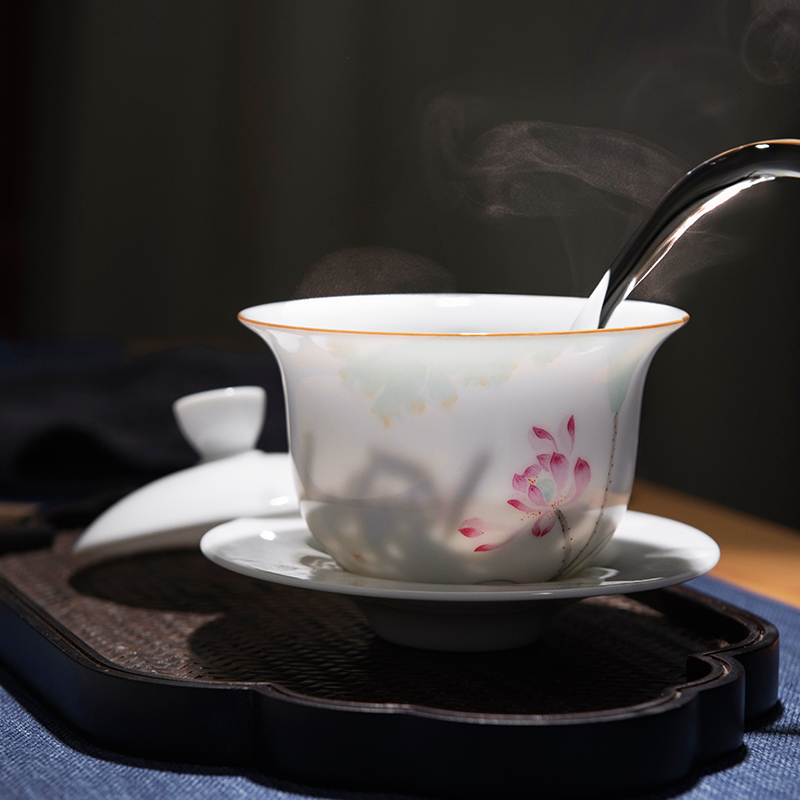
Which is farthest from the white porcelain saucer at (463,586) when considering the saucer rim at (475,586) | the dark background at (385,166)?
the dark background at (385,166)

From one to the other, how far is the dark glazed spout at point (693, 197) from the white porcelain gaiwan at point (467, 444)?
3 cm

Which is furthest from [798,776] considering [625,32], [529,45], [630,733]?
[529,45]

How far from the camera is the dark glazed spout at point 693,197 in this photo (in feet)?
1.15

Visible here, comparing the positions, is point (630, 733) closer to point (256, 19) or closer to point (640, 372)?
point (640, 372)

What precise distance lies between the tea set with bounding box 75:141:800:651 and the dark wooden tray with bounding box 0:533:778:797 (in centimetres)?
3

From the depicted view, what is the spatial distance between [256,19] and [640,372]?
69.5 inches

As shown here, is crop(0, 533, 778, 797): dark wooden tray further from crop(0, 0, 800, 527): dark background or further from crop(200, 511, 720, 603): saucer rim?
crop(0, 0, 800, 527): dark background

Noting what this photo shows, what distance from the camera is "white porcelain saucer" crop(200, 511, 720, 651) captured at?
0.35m

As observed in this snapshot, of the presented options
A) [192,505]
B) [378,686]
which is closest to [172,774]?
[378,686]

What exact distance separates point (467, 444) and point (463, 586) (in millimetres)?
53

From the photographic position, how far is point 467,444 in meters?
0.35

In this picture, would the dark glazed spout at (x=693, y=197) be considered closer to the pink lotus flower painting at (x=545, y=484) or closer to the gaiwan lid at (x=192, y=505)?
the pink lotus flower painting at (x=545, y=484)

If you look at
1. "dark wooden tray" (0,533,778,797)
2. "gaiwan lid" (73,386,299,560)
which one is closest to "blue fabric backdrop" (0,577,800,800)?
"dark wooden tray" (0,533,778,797)

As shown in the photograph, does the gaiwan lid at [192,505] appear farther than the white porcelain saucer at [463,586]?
Yes
